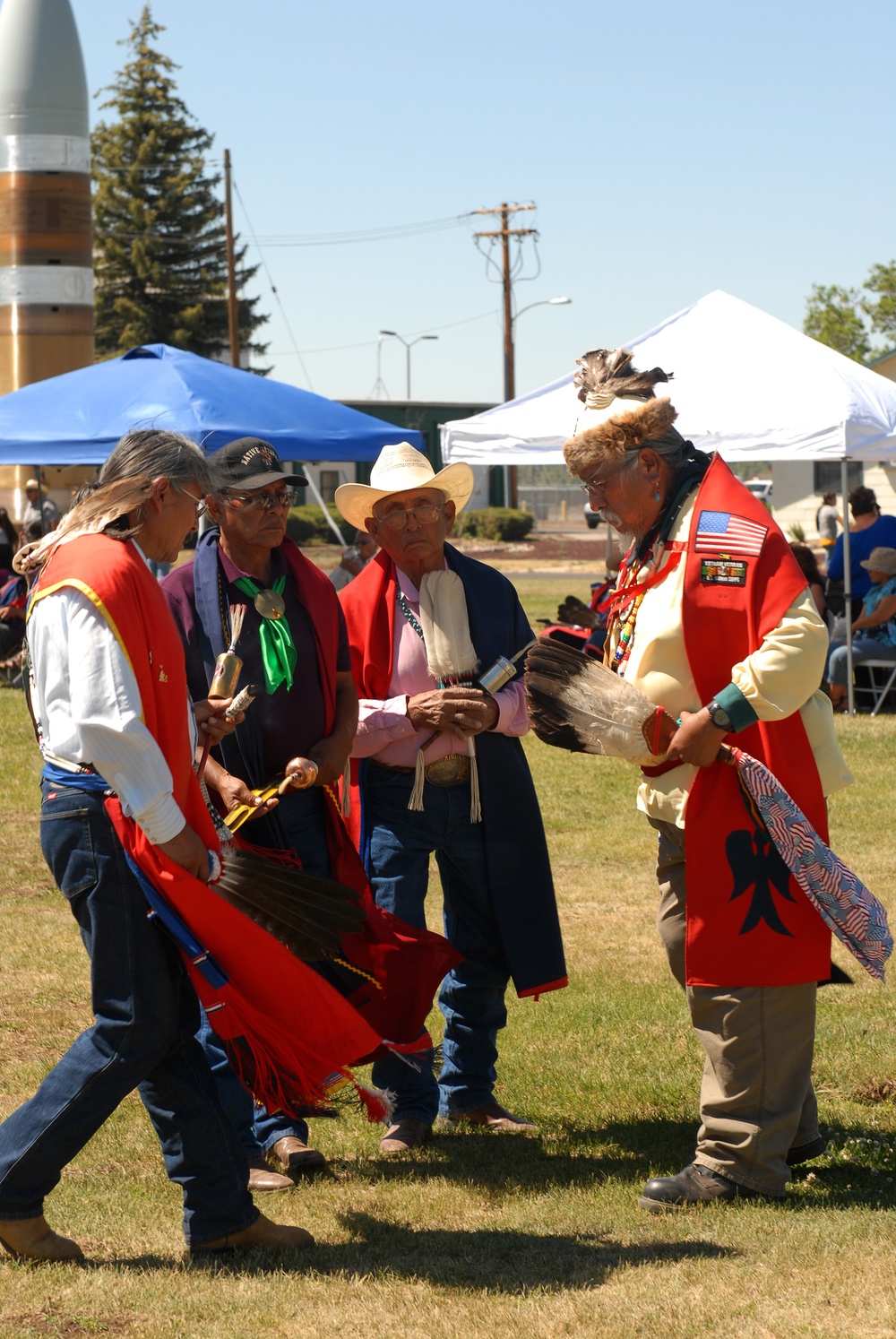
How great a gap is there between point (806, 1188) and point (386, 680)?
5.94 ft

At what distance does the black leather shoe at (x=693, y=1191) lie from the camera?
352 centimetres

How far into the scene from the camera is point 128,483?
3150mm

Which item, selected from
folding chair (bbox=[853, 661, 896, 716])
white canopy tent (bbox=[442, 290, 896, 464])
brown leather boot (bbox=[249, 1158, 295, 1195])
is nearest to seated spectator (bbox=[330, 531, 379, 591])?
white canopy tent (bbox=[442, 290, 896, 464])

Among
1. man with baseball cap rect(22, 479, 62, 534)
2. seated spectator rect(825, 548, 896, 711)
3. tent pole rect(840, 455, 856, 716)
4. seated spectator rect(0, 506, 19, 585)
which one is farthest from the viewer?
man with baseball cap rect(22, 479, 62, 534)

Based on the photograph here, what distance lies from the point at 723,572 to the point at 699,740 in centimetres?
42

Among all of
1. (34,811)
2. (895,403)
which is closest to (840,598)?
(895,403)

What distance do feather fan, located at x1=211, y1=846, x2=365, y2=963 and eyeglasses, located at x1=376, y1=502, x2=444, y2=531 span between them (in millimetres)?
1107

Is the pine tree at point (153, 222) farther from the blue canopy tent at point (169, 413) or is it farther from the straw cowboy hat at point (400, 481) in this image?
the straw cowboy hat at point (400, 481)

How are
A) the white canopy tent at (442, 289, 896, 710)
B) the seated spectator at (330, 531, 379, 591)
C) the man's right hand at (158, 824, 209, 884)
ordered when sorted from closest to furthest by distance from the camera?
1. the man's right hand at (158, 824, 209, 884)
2. the white canopy tent at (442, 289, 896, 710)
3. the seated spectator at (330, 531, 379, 591)

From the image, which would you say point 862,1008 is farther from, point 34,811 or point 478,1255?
point 34,811

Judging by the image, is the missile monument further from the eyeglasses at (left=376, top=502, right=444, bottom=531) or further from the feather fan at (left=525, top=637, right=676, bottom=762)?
the feather fan at (left=525, top=637, right=676, bottom=762)

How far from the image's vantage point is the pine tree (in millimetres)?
43094

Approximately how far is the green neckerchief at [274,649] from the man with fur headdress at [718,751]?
925 mm

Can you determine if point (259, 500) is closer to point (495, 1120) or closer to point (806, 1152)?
point (495, 1120)
